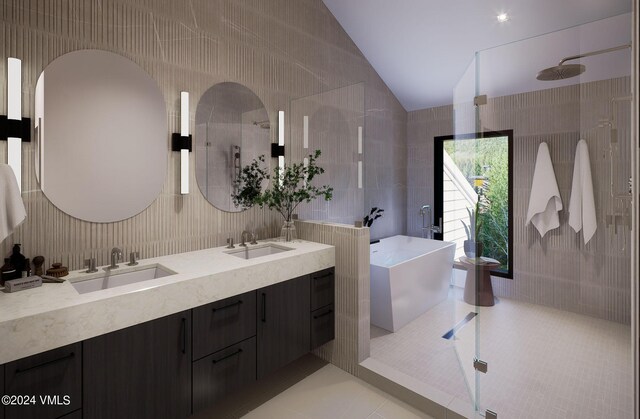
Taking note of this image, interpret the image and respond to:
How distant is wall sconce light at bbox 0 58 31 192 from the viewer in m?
1.69

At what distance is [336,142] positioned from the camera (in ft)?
9.92

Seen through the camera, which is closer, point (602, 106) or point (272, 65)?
point (602, 106)

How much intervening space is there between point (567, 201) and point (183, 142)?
2.42 m

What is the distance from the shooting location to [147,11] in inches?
87.0

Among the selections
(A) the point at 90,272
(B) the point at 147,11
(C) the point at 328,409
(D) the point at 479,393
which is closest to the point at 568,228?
(D) the point at 479,393

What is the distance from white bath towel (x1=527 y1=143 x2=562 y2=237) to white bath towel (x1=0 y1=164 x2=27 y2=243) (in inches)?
106

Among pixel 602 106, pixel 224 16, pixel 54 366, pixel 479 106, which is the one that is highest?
pixel 224 16

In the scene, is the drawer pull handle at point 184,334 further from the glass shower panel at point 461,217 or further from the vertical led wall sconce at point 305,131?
the vertical led wall sconce at point 305,131

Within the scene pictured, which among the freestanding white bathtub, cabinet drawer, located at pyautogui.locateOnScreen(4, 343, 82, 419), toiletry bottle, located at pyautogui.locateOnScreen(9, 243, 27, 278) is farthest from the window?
toiletry bottle, located at pyautogui.locateOnScreen(9, 243, 27, 278)

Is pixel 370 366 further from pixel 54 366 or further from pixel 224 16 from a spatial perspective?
pixel 224 16

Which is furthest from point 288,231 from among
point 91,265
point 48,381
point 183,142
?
point 48,381

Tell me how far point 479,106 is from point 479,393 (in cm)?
187

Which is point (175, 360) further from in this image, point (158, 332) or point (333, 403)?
point (333, 403)

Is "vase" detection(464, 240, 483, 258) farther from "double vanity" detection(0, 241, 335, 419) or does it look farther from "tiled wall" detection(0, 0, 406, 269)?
"tiled wall" detection(0, 0, 406, 269)
